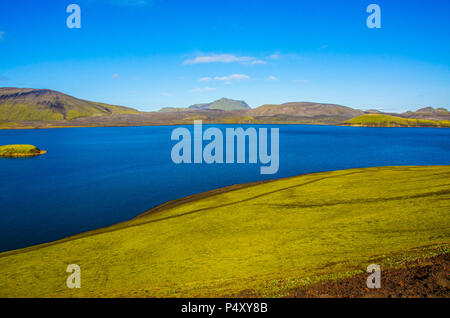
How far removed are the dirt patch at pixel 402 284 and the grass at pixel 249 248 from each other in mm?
915

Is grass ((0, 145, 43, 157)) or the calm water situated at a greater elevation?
grass ((0, 145, 43, 157))

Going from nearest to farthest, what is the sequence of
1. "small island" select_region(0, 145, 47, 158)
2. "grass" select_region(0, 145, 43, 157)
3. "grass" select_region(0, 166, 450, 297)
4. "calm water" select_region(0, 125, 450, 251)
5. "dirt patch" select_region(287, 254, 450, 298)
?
"dirt patch" select_region(287, 254, 450, 298)
"grass" select_region(0, 166, 450, 297)
"calm water" select_region(0, 125, 450, 251)
"small island" select_region(0, 145, 47, 158)
"grass" select_region(0, 145, 43, 157)

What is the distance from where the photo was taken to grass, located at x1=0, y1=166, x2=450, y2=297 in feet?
53.1

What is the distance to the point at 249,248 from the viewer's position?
21.5 m

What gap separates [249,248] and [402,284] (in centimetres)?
1097

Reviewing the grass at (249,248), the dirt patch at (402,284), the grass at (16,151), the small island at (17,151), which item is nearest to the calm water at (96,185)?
the small island at (17,151)

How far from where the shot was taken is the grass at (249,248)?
16.2 metres

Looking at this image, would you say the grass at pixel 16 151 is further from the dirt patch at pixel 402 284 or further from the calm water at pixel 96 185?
the dirt patch at pixel 402 284

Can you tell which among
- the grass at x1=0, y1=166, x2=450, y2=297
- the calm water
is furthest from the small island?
the grass at x1=0, y1=166, x2=450, y2=297

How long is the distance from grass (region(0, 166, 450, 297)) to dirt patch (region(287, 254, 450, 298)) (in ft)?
3.00

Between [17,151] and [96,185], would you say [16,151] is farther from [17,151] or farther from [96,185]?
[96,185]

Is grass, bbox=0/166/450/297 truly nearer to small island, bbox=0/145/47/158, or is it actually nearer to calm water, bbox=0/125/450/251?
calm water, bbox=0/125/450/251

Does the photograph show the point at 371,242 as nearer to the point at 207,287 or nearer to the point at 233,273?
the point at 233,273

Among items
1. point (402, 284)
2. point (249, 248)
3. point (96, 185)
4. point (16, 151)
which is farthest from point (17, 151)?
point (402, 284)
